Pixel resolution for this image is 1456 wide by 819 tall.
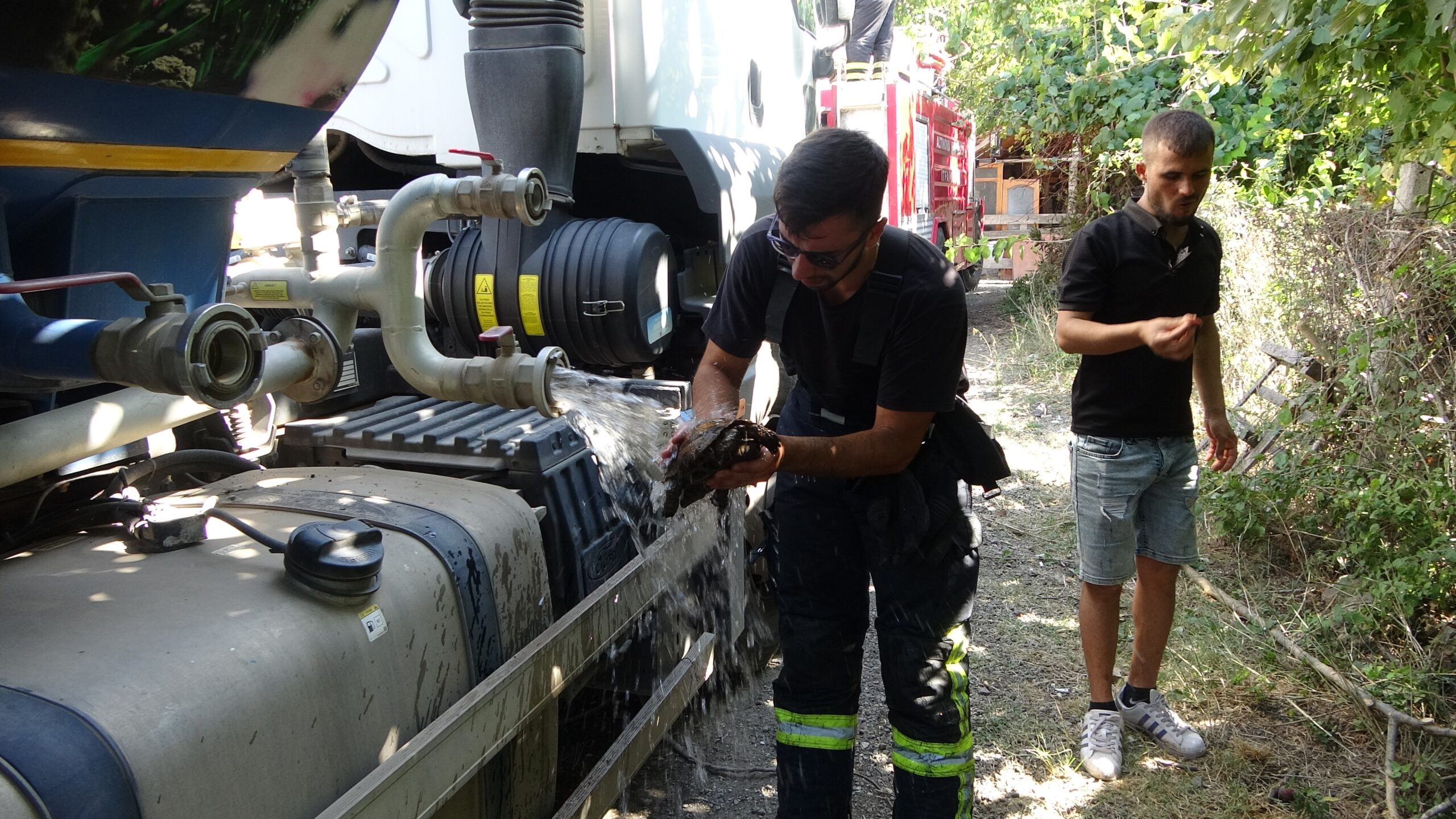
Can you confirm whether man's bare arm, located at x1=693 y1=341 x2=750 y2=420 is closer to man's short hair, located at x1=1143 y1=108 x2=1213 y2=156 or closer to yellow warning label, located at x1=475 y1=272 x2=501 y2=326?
yellow warning label, located at x1=475 y1=272 x2=501 y2=326

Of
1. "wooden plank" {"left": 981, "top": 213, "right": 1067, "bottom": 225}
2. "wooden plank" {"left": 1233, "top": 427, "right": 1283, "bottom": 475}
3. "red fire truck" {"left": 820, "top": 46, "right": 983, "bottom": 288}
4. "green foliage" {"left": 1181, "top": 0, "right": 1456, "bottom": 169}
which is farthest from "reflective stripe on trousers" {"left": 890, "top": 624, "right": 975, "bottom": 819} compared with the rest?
"wooden plank" {"left": 981, "top": 213, "right": 1067, "bottom": 225}

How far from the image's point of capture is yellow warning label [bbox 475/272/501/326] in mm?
3365

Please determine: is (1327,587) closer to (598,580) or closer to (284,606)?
(598,580)

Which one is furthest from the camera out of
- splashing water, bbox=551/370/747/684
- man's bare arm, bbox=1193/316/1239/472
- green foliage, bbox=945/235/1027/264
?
green foliage, bbox=945/235/1027/264

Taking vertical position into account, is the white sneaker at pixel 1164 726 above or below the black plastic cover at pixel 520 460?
below

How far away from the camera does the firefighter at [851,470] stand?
223 cm

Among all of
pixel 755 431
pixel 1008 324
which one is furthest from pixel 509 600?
pixel 1008 324

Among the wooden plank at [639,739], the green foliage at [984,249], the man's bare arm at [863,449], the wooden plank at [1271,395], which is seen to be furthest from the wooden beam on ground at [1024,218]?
the man's bare arm at [863,449]

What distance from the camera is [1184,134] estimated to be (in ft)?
9.41

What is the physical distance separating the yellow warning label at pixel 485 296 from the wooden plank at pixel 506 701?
3.32 ft

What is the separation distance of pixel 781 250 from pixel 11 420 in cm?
153

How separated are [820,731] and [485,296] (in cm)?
175

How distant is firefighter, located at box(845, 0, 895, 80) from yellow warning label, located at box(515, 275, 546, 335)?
3.88 m

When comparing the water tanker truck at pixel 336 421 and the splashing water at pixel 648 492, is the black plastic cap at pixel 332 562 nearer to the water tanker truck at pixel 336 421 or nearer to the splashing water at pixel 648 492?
the water tanker truck at pixel 336 421
